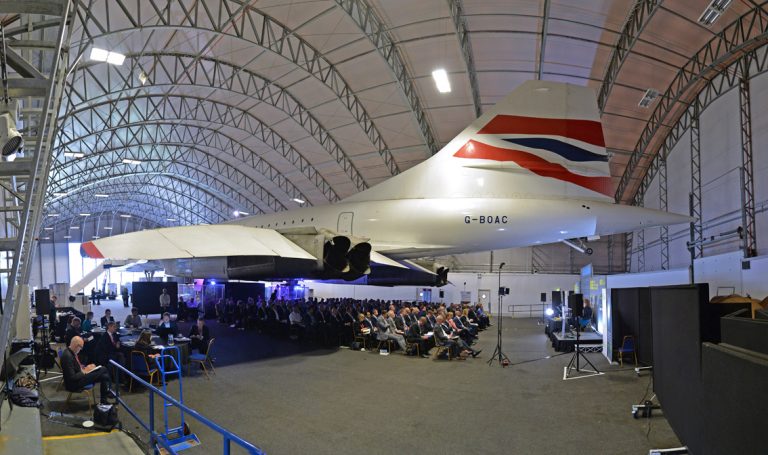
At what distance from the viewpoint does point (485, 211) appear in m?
9.70

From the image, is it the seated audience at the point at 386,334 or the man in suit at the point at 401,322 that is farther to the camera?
A: the man in suit at the point at 401,322

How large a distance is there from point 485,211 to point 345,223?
366cm

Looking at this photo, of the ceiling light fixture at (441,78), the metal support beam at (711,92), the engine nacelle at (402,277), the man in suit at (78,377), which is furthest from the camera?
the engine nacelle at (402,277)

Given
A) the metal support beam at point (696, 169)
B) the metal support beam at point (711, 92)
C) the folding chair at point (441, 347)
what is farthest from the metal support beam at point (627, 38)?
the folding chair at point (441, 347)

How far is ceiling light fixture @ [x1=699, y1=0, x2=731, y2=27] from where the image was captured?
38.8 feet

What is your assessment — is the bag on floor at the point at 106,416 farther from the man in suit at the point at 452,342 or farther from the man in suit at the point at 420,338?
the man in suit at the point at 452,342

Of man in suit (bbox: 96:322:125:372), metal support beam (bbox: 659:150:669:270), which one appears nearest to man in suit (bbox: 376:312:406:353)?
man in suit (bbox: 96:322:125:372)

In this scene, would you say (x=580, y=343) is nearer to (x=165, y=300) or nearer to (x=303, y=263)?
(x=303, y=263)

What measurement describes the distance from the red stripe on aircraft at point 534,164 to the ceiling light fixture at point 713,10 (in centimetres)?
622

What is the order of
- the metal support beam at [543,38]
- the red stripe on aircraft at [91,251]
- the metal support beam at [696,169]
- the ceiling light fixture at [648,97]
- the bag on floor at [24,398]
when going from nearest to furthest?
the bag on floor at [24,398], the red stripe on aircraft at [91,251], the metal support beam at [543,38], the ceiling light fixture at [648,97], the metal support beam at [696,169]

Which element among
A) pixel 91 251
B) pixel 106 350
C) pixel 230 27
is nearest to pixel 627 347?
pixel 106 350

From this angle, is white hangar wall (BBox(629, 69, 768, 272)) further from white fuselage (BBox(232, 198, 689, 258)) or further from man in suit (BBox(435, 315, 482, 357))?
man in suit (BBox(435, 315, 482, 357))

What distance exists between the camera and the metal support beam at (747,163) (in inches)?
537

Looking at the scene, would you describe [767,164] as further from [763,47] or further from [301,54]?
[301,54]
